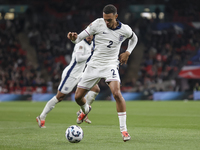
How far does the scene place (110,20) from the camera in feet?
24.3

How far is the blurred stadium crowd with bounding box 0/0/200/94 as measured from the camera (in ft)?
92.3

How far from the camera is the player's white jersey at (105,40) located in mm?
7617

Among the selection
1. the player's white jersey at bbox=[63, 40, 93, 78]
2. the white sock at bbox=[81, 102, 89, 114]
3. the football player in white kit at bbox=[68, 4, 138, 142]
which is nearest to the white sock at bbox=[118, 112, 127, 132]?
the football player in white kit at bbox=[68, 4, 138, 142]

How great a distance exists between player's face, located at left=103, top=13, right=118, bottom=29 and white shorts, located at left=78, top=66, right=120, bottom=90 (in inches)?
31.8

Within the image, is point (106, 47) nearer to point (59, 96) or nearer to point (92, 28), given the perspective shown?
point (92, 28)

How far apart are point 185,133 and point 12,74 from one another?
871 inches

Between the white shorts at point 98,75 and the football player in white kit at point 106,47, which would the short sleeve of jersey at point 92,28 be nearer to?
the football player in white kit at point 106,47

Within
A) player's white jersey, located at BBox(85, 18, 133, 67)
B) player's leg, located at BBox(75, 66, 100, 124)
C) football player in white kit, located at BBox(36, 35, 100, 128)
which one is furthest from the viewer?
football player in white kit, located at BBox(36, 35, 100, 128)

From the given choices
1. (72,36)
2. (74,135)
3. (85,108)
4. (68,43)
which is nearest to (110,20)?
(72,36)

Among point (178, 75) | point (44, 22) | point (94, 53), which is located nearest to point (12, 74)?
point (44, 22)

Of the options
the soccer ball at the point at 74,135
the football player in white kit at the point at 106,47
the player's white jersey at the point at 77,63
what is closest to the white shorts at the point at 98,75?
the football player in white kit at the point at 106,47

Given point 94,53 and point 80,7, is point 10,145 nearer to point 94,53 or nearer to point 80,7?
point 94,53

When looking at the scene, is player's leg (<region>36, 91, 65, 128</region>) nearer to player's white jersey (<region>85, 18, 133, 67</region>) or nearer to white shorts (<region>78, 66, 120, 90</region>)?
white shorts (<region>78, 66, 120, 90</region>)

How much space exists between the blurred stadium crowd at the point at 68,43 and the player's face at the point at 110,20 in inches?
744
